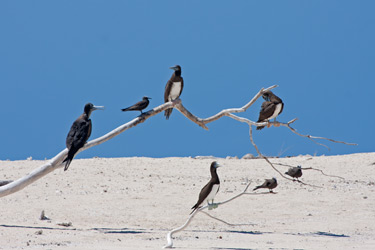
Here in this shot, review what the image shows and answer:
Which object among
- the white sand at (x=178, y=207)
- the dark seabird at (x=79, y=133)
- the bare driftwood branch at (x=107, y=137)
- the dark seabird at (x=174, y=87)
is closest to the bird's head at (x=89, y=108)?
the dark seabird at (x=79, y=133)

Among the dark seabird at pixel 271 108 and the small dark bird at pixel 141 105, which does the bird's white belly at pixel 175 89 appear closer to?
the small dark bird at pixel 141 105

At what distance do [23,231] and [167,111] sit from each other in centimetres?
419

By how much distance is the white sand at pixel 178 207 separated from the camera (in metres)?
9.19

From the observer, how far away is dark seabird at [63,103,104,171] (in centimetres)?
945

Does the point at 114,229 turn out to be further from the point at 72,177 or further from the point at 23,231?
the point at 72,177

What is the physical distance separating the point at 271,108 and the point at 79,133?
443 centimetres

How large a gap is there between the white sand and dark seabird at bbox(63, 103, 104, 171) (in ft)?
4.68

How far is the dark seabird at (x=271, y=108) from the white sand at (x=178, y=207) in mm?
2254

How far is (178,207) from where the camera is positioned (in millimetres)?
12898

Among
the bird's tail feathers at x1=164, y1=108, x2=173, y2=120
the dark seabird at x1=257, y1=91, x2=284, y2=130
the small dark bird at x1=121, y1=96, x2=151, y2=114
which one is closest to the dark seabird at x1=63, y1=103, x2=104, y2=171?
the small dark bird at x1=121, y1=96, x2=151, y2=114

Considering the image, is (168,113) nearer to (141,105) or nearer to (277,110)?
(141,105)

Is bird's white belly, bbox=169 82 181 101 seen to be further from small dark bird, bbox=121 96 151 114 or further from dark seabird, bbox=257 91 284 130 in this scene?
dark seabird, bbox=257 91 284 130

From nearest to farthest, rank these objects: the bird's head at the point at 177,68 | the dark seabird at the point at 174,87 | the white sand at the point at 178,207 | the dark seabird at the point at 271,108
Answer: the white sand at the point at 178,207
the dark seabird at the point at 271,108
the dark seabird at the point at 174,87
the bird's head at the point at 177,68

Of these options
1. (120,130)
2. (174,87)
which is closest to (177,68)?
(174,87)
